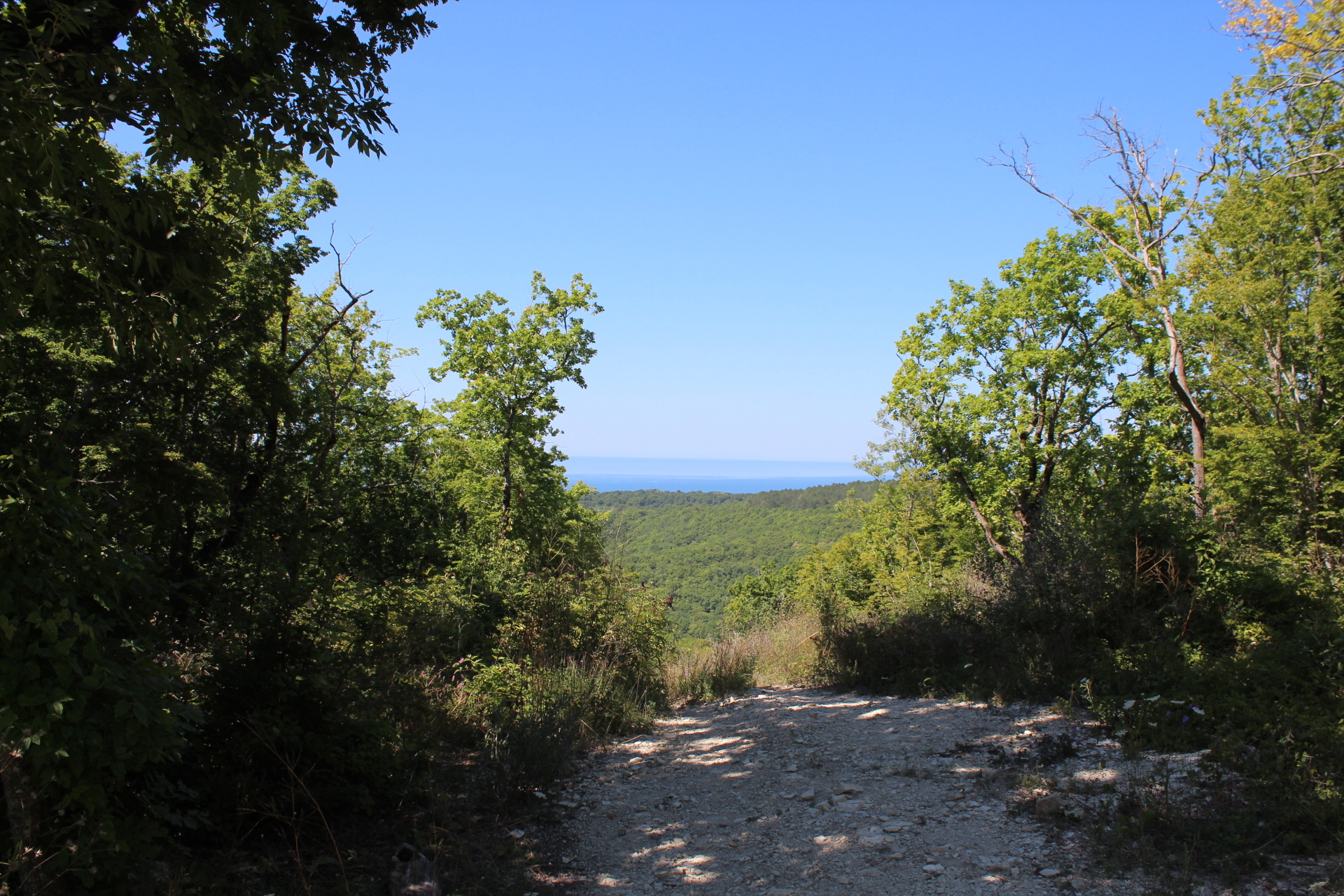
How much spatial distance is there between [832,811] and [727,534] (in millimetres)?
68946

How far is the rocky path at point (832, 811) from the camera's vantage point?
4027 mm

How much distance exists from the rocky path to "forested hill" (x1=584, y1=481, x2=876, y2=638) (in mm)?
28337

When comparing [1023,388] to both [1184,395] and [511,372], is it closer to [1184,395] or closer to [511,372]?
[1184,395]

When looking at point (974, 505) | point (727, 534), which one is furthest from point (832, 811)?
point (727, 534)

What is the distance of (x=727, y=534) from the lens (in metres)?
73.6

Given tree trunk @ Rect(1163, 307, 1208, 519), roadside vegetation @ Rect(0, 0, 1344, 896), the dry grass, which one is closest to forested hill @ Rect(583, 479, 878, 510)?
tree trunk @ Rect(1163, 307, 1208, 519)

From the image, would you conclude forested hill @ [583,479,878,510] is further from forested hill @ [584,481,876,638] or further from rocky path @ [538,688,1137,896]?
rocky path @ [538,688,1137,896]

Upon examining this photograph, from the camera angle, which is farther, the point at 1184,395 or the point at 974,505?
the point at 974,505

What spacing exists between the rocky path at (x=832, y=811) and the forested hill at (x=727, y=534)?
2834 centimetres

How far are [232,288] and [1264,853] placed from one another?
345 inches

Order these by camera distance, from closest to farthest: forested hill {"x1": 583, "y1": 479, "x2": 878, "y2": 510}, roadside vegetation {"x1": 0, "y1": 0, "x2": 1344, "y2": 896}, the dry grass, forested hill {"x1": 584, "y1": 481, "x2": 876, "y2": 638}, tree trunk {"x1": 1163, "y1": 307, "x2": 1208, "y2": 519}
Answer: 1. roadside vegetation {"x1": 0, "y1": 0, "x2": 1344, "y2": 896}
2. the dry grass
3. tree trunk {"x1": 1163, "y1": 307, "x2": 1208, "y2": 519}
4. forested hill {"x1": 584, "y1": 481, "x2": 876, "y2": 638}
5. forested hill {"x1": 583, "y1": 479, "x2": 878, "y2": 510}

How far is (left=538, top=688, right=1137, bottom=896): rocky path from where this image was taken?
4027 millimetres

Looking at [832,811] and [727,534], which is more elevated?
[832,811]

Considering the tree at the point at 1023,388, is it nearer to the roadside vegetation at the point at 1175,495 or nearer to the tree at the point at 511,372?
the roadside vegetation at the point at 1175,495
